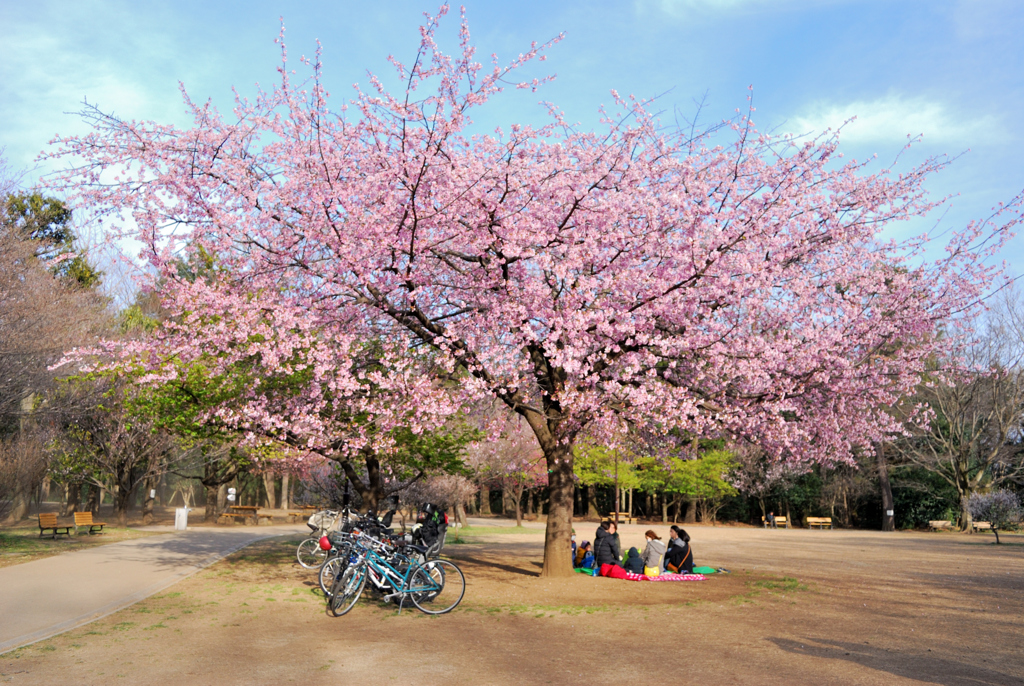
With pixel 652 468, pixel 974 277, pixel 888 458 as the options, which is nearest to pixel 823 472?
pixel 888 458

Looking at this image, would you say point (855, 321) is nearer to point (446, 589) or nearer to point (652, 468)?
point (446, 589)

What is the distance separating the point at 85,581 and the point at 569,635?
9.05 metres

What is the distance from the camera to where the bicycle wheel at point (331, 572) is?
443 inches

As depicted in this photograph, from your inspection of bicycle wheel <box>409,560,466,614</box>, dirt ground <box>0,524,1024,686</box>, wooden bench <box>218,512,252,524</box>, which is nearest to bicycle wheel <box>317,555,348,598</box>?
dirt ground <box>0,524,1024,686</box>

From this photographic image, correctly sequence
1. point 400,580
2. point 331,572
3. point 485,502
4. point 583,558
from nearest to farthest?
point 400,580
point 331,572
point 583,558
point 485,502

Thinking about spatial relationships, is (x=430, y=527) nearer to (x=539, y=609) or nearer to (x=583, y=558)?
(x=539, y=609)

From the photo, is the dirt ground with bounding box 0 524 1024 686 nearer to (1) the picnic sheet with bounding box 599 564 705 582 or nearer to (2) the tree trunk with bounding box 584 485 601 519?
(1) the picnic sheet with bounding box 599 564 705 582

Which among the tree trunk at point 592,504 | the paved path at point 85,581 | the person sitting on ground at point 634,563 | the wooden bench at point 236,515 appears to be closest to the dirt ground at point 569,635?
the paved path at point 85,581

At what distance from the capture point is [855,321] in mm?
13477

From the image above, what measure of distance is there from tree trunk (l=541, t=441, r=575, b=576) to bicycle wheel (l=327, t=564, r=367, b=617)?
4.83 meters

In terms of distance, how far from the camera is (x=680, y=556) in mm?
15625

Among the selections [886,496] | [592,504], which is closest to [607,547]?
[886,496]

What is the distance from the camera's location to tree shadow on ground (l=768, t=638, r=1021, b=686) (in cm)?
711

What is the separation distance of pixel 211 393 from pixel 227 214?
23.4ft
